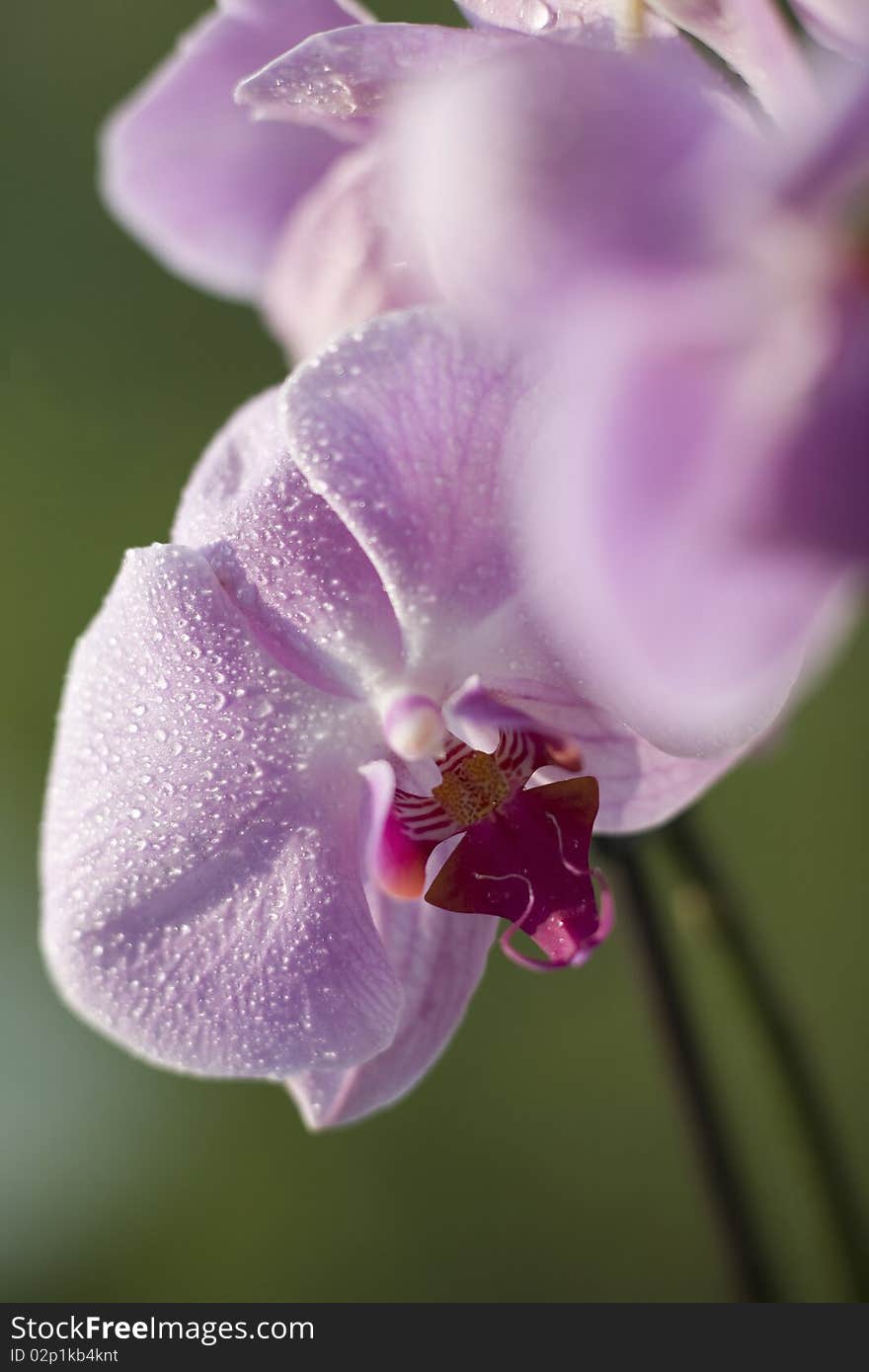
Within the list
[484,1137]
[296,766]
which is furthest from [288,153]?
[484,1137]

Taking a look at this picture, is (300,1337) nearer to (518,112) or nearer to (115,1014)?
(115,1014)

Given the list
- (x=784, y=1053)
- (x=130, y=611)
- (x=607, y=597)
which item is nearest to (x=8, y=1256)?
(x=784, y=1053)

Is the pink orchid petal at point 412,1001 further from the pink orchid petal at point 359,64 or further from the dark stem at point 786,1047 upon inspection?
the pink orchid petal at point 359,64

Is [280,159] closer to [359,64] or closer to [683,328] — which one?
[359,64]

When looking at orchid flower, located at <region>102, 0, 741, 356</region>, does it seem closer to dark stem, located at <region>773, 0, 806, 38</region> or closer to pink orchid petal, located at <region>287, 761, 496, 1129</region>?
dark stem, located at <region>773, 0, 806, 38</region>

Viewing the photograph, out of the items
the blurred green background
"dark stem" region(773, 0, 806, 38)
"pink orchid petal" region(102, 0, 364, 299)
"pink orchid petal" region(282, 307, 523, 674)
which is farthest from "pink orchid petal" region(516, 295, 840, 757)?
the blurred green background

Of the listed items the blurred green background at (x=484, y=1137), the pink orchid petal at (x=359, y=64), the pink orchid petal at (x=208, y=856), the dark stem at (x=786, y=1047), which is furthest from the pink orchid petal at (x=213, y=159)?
the blurred green background at (x=484, y=1137)

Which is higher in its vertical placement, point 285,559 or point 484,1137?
point 285,559
